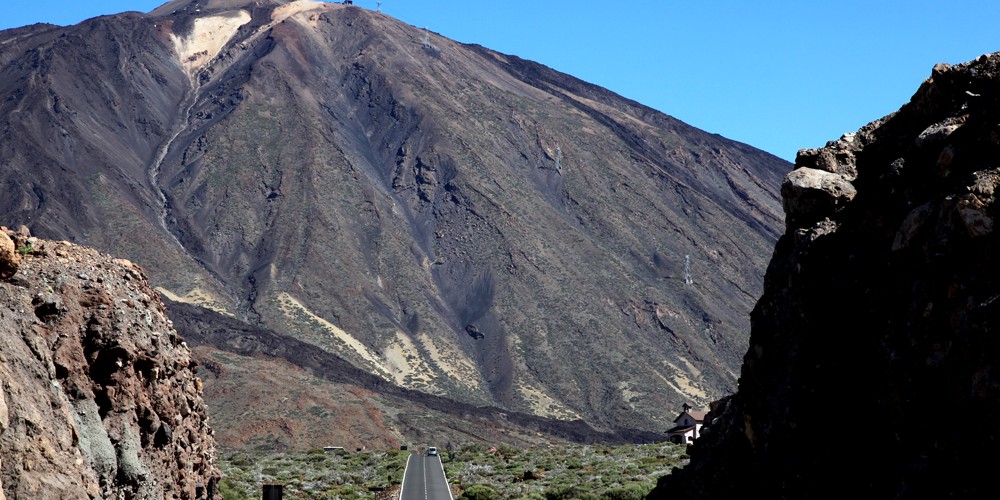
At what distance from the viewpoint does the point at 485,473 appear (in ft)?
172

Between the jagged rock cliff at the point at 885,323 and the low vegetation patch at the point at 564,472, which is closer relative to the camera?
→ the jagged rock cliff at the point at 885,323

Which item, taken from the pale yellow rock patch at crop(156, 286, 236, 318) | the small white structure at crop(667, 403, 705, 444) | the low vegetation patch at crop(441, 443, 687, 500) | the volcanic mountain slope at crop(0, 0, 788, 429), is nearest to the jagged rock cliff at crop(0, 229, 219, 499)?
the low vegetation patch at crop(441, 443, 687, 500)

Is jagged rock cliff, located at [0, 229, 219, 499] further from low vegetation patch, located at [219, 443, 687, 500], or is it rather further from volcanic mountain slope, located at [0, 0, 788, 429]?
volcanic mountain slope, located at [0, 0, 788, 429]

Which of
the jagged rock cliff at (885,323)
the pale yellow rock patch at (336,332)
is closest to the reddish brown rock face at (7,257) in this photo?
the jagged rock cliff at (885,323)

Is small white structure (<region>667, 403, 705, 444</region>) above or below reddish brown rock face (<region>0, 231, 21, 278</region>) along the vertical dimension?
below

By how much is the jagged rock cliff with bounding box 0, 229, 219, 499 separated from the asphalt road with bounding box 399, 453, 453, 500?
20.9 meters

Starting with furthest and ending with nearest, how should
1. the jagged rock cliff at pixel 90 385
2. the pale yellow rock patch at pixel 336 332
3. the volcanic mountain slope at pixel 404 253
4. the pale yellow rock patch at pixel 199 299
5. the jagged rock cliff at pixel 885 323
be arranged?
the volcanic mountain slope at pixel 404 253, the pale yellow rock patch at pixel 336 332, the pale yellow rock patch at pixel 199 299, the jagged rock cliff at pixel 885 323, the jagged rock cliff at pixel 90 385

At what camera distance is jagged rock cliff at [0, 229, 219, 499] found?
1334 centimetres

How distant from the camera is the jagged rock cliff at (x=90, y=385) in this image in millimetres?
13344

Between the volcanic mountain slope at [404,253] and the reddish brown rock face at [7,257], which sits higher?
the volcanic mountain slope at [404,253]

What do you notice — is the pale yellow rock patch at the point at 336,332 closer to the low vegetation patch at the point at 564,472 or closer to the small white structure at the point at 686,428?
the small white structure at the point at 686,428

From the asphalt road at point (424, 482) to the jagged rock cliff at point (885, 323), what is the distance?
21255mm

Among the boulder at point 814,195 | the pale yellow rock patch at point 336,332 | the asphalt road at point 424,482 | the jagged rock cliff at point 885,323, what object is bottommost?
the asphalt road at point 424,482

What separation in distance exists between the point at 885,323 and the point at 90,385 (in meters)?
10.4
